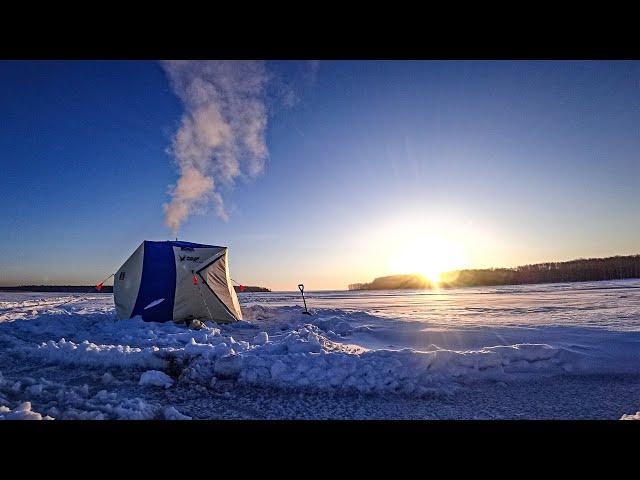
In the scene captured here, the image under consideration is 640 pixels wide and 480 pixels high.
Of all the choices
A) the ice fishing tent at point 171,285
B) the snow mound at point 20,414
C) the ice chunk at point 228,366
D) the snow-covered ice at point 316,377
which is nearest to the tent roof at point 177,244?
the ice fishing tent at point 171,285

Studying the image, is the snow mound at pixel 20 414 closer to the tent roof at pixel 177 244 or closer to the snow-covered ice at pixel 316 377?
the snow-covered ice at pixel 316 377

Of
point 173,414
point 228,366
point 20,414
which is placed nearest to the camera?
point 20,414

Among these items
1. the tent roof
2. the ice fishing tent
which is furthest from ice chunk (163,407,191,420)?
the tent roof

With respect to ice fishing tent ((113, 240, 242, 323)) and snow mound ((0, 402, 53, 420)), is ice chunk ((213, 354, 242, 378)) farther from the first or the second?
ice fishing tent ((113, 240, 242, 323))

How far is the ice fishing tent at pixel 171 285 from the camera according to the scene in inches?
369

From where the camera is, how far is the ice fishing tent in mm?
9375

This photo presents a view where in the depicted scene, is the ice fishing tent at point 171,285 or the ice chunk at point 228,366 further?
the ice fishing tent at point 171,285

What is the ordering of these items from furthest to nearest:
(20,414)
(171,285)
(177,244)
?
(177,244) < (171,285) < (20,414)

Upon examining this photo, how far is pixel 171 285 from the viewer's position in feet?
31.4

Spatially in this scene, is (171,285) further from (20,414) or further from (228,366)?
(20,414)

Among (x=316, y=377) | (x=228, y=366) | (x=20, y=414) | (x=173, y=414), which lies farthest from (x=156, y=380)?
(x=316, y=377)
